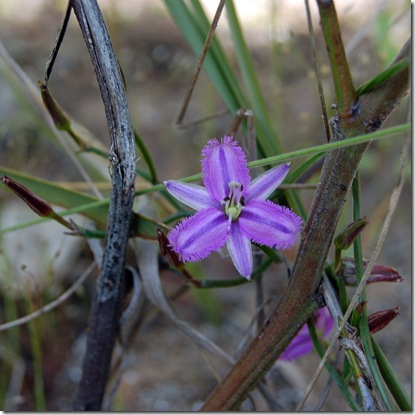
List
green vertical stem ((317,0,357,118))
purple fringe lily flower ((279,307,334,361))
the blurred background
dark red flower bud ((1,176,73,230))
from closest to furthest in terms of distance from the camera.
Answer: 1. green vertical stem ((317,0,357,118))
2. dark red flower bud ((1,176,73,230))
3. purple fringe lily flower ((279,307,334,361))
4. the blurred background

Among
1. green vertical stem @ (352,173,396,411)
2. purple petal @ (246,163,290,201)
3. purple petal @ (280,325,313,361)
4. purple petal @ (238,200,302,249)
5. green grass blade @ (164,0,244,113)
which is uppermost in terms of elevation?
green grass blade @ (164,0,244,113)

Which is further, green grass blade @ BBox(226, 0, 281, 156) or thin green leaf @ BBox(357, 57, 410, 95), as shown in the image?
green grass blade @ BBox(226, 0, 281, 156)

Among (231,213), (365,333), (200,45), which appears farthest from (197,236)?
(200,45)

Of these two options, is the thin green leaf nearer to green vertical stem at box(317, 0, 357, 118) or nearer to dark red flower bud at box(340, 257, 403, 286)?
green vertical stem at box(317, 0, 357, 118)

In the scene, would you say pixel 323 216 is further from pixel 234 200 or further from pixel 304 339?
pixel 304 339

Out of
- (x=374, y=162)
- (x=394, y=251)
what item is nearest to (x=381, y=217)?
(x=394, y=251)

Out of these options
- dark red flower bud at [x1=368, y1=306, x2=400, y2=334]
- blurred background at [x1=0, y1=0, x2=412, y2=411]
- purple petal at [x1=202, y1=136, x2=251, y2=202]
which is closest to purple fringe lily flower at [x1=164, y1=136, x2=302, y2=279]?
purple petal at [x1=202, y1=136, x2=251, y2=202]

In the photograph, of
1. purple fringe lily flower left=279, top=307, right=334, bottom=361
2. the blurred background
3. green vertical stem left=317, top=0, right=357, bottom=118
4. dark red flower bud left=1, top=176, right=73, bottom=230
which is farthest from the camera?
the blurred background

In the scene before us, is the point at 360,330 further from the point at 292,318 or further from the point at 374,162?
the point at 374,162

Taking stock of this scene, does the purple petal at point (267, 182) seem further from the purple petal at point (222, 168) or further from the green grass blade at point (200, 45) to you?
the green grass blade at point (200, 45)

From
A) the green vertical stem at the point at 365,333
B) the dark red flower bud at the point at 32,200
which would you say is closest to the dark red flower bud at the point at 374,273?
the green vertical stem at the point at 365,333
